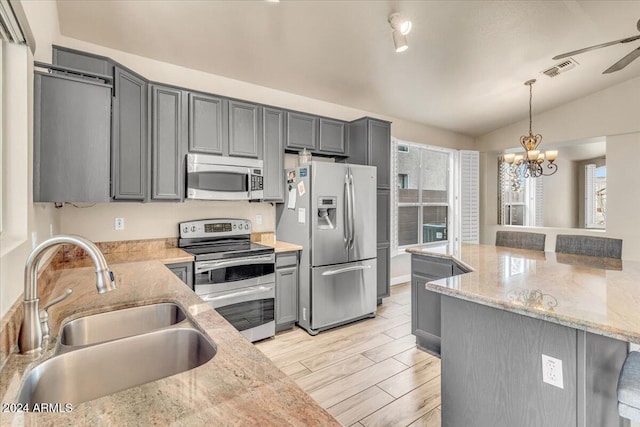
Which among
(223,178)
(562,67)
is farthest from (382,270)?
(562,67)

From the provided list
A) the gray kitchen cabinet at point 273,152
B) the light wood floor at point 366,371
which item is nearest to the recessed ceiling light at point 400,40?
the gray kitchen cabinet at point 273,152

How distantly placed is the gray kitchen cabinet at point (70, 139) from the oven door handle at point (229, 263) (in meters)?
1.04

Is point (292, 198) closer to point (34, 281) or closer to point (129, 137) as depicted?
point (129, 137)

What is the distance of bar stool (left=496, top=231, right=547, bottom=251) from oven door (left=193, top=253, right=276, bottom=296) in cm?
244

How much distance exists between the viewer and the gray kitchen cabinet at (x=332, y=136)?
377 cm

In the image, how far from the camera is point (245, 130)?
125 inches

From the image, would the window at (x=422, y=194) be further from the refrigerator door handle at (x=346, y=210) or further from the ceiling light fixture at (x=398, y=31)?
the ceiling light fixture at (x=398, y=31)

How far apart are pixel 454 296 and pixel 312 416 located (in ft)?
4.00

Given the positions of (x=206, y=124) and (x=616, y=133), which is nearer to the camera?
(x=206, y=124)

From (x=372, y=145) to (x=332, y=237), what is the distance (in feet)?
4.44

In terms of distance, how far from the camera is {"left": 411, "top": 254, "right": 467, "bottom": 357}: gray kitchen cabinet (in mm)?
2699

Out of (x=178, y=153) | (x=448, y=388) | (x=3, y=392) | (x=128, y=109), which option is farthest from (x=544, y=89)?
(x=3, y=392)

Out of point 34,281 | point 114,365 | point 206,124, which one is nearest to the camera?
point 34,281

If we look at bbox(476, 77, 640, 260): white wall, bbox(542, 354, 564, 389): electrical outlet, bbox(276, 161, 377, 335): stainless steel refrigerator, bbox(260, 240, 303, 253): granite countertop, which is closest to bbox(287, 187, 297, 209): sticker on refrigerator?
bbox(276, 161, 377, 335): stainless steel refrigerator
